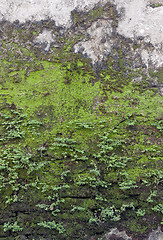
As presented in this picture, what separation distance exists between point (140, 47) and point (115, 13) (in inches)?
47.9

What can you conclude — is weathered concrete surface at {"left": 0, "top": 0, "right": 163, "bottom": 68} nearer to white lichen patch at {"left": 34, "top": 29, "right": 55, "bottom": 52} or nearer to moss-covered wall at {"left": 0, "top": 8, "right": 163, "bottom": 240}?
white lichen patch at {"left": 34, "top": 29, "right": 55, "bottom": 52}

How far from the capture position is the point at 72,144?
16.0 feet

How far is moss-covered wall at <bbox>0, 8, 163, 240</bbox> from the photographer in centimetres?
468

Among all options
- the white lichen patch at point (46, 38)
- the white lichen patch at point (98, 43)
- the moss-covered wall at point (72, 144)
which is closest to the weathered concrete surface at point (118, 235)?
the moss-covered wall at point (72, 144)

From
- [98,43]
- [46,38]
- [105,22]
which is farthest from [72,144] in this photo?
[105,22]

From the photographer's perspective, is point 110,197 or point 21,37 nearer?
point 110,197

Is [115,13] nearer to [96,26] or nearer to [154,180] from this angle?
[96,26]

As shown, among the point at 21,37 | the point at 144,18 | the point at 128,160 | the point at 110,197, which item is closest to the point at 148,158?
the point at 128,160

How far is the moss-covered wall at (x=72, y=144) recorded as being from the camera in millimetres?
4680

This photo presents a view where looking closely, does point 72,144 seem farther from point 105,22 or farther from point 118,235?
point 105,22

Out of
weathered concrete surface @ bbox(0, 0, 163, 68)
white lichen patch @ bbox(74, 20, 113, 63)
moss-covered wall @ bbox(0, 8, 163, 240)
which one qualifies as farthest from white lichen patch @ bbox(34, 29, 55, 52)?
white lichen patch @ bbox(74, 20, 113, 63)

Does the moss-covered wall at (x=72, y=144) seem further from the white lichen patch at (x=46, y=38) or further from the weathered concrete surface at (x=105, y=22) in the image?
the weathered concrete surface at (x=105, y=22)

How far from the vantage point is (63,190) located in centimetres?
476

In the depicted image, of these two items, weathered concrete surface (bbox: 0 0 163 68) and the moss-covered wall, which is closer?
the moss-covered wall
